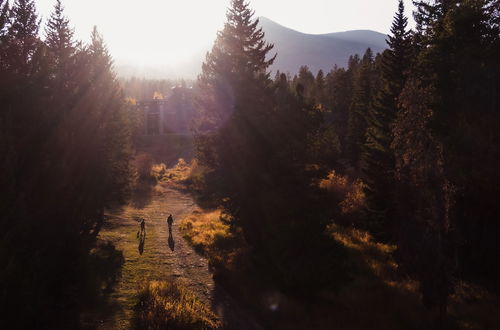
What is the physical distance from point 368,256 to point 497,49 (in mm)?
14072

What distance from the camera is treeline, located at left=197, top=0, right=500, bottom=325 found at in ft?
47.2

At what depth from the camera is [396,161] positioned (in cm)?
1639

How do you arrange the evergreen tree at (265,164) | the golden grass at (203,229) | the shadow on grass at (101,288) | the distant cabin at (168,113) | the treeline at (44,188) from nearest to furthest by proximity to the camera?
1. the treeline at (44,188)
2. the shadow on grass at (101,288)
3. the evergreen tree at (265,164)
4. the golden grass at (203,229)
5. the distant cabin at (168,113)

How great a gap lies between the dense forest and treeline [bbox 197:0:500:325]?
0.07m

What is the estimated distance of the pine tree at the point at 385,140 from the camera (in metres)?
25.9

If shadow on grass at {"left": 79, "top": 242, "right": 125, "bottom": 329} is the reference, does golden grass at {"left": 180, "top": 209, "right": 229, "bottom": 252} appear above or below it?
below

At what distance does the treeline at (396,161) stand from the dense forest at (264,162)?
70 mm

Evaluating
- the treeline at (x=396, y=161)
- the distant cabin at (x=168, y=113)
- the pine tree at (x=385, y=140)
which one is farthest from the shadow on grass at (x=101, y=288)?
the distant cabin at (x=168, y=113)

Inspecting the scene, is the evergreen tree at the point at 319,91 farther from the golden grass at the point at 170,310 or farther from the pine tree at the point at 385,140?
the golden grass at the point at 170,310

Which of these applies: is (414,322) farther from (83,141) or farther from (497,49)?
(497,49)

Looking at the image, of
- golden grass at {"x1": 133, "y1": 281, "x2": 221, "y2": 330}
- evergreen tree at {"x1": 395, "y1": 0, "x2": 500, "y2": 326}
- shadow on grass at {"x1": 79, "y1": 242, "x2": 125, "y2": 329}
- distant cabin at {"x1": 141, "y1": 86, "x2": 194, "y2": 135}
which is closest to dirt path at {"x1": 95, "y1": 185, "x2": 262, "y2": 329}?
shadow on grass at {"x1": 79, "y1": 242, "x2": 125, "y2": 329}

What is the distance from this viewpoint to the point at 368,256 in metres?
25.2

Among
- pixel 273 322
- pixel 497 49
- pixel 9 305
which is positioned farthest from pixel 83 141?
pixel 497 49

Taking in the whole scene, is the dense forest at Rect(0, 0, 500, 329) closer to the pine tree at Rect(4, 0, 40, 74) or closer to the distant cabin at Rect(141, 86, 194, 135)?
the pine tree at Rect(4, 0, 40, 74)
